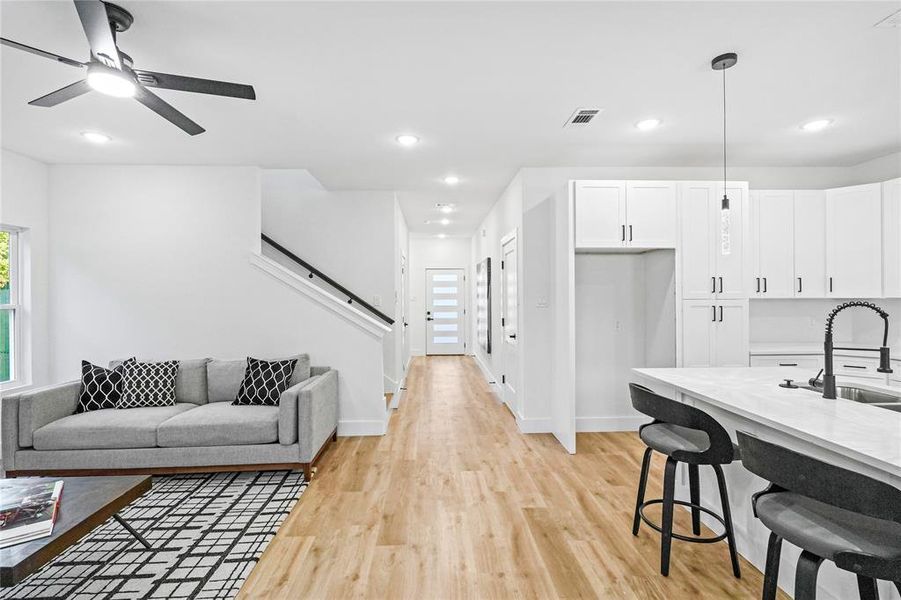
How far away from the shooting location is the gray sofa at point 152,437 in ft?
10.1

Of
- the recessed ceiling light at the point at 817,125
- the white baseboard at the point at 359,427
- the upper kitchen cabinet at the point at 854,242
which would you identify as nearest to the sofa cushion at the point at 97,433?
the white baseboard at the point at 359,427

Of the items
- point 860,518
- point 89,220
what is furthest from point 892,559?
point 89,220

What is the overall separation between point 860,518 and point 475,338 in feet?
25.8

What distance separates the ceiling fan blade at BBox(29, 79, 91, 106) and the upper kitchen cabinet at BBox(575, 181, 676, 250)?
10.8 feet

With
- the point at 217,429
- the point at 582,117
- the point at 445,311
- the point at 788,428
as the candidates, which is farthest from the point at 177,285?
the point at 445,311

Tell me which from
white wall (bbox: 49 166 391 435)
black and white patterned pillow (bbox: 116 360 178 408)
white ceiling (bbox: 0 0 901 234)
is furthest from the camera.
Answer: white wall (bbox: 49 166 391 435)

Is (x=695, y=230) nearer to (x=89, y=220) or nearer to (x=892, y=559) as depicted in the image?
(x=892, y=559)

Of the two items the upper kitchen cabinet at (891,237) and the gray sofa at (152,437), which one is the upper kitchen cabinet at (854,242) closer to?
the upper kitchen cabinet at (891,237)

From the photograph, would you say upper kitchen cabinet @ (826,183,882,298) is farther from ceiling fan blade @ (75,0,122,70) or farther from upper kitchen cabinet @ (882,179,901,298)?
ceiling fan blade @ (75,0,122,70)

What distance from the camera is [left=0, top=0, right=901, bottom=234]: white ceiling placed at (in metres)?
2.02

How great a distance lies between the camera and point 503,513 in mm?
2719

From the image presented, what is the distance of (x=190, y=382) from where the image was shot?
12.4 feet

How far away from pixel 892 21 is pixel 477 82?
6.68 ft

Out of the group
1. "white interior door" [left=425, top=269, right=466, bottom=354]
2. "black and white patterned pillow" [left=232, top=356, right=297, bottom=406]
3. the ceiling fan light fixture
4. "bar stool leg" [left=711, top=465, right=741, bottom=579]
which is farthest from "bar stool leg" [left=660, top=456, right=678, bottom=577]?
"white interior door" [left=425, top=269, right=466, bottom=354]
